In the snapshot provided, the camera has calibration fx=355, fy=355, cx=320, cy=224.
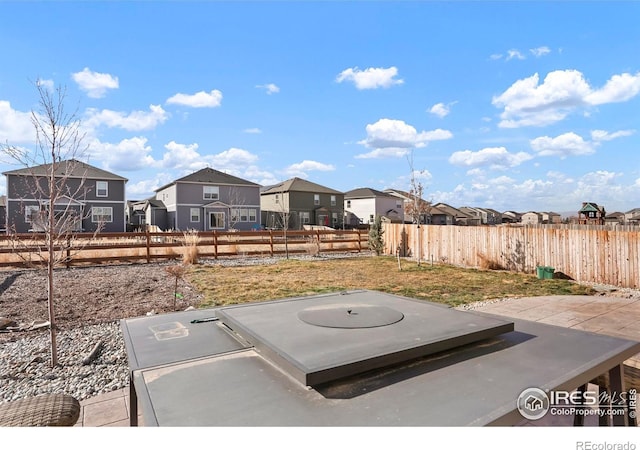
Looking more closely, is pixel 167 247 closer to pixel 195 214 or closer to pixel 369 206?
pixel 195 214

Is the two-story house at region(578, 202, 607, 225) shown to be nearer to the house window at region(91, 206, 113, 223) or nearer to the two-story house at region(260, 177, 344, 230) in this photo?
the two-story house at region(260, 177, 344, 230)

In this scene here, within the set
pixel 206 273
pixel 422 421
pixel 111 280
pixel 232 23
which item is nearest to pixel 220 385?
pixel 422 421

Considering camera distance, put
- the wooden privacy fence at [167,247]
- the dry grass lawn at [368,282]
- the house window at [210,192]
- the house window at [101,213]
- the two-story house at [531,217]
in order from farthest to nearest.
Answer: the two-story house at [531,217] < the house window at [210,192] < the house window at [101,213] < the wooden privacy fence at [167,247] < the dry grass lawn at [368,282]

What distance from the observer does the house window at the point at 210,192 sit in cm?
2909

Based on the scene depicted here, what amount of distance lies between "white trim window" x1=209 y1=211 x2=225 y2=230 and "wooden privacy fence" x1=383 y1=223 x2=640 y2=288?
1919 cm

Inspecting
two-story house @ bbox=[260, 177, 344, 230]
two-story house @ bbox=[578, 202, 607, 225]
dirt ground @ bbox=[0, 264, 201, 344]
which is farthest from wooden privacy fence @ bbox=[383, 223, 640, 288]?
two-story house @ bbox=[260, 177, 344, 230]

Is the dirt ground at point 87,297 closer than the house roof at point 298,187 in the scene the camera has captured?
Yes

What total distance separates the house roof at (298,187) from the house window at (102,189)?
1469cm

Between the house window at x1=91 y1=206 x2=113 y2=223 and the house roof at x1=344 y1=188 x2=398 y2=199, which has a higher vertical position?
the house roof at x1=344 y1=188 x2=398 y2=199

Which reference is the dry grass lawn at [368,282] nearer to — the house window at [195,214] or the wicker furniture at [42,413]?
the wicker furniture at [42,413]

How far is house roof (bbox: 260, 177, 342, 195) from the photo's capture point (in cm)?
3466

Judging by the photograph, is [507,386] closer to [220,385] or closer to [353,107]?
[220,385]

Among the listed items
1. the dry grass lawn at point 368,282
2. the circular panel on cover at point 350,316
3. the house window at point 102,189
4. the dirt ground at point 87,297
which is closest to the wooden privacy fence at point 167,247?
the dirt ground at point 87,297

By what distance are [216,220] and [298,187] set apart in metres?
9.13
